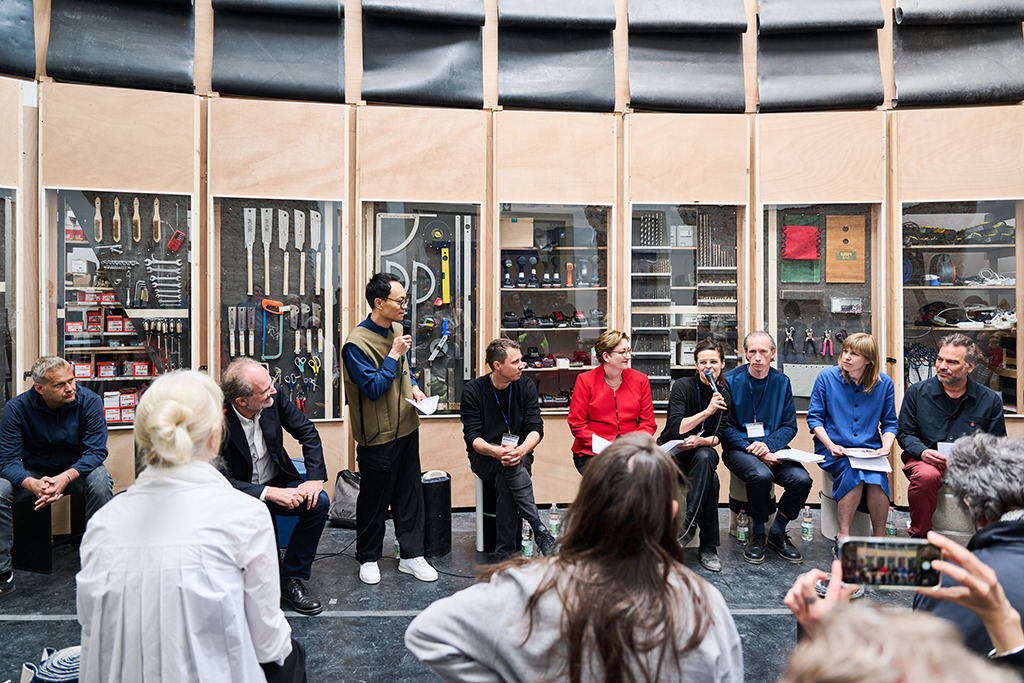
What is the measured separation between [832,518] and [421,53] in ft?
14.3

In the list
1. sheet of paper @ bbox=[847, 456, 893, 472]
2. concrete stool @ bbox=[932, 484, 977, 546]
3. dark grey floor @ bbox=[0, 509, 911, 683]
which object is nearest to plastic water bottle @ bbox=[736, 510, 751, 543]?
dark grey floor @ bbox=[0, 509, 911, 683]

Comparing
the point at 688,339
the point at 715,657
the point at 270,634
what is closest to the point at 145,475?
the point at 270,634

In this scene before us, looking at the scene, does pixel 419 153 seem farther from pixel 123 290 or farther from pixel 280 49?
pixel 123 290

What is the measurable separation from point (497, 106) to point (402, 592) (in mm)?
3581

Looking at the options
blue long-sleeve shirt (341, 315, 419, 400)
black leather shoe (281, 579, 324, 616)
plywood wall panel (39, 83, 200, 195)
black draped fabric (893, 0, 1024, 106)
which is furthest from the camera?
black draped fabric (893, 0, 1024, 106)

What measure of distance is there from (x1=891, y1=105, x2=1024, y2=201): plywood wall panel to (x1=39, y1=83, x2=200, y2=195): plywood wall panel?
16.9 ft

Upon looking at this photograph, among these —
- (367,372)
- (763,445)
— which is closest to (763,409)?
(763,445)

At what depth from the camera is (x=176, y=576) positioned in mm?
1496

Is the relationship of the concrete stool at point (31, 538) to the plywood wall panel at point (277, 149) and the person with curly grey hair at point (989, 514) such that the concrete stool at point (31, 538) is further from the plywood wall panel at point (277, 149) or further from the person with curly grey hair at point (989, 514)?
the person with curly grey hair at point (989, 514)

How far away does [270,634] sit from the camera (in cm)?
165

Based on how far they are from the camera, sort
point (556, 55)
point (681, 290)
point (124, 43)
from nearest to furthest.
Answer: point (124, 43), point (556, 55), point (681, 290)

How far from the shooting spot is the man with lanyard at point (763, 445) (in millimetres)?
4059

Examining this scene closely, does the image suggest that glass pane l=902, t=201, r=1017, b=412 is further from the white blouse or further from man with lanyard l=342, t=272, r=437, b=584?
the white blouse

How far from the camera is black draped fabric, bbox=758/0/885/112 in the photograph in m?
5.25
